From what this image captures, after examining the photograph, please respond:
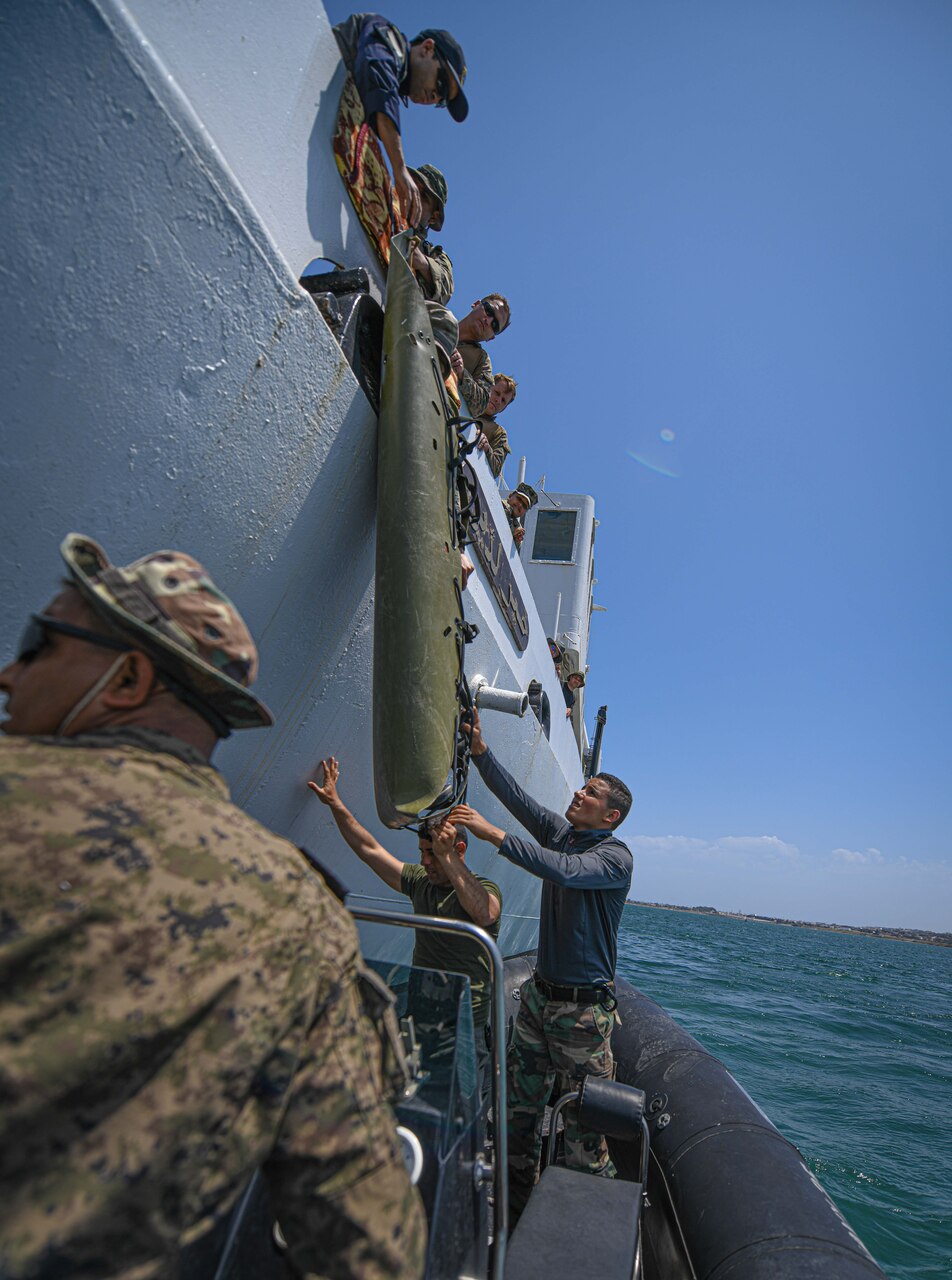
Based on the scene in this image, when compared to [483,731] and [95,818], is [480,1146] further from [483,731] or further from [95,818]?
[483,731]

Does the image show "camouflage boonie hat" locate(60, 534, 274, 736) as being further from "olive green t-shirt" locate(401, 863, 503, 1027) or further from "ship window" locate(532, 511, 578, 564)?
"ship window" locate(532, 511, 578, 564)

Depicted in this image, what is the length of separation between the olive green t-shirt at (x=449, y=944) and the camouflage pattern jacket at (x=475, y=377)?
246 centimetres

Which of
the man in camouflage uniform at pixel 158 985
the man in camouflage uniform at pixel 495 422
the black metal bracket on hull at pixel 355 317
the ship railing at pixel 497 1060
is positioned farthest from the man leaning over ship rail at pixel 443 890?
the man in camouflage uniform at pixel 495 422

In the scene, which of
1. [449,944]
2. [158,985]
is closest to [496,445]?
[449,944]

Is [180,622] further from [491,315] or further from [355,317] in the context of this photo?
[491,315]

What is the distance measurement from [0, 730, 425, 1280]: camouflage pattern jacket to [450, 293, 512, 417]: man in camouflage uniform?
10.4ft

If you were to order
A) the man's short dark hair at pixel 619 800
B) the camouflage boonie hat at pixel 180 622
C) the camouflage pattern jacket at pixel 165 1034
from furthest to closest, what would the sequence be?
the man's short dark hair at pixel 619 800 < the camouflage boonie hat at pixel 180 622 < the camouflage pattern jacket at pixel 165 1034

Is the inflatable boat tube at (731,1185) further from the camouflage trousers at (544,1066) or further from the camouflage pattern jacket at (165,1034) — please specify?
the camouflage pattern jacket at (165,1034)

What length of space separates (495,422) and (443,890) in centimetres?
327

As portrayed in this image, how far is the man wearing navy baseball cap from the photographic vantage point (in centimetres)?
218

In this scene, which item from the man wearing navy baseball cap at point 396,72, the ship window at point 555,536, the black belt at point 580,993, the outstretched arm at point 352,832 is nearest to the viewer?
the man wearing navy baseball cap at point 396,72

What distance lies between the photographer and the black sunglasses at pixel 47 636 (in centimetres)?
91

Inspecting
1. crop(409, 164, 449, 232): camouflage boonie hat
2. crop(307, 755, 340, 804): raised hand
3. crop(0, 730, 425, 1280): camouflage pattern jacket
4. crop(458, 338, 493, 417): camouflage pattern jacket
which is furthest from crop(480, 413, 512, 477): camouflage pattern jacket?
crop(0, 730, 425, 1280): camouflage pattern jacket

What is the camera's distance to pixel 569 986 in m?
2.86
